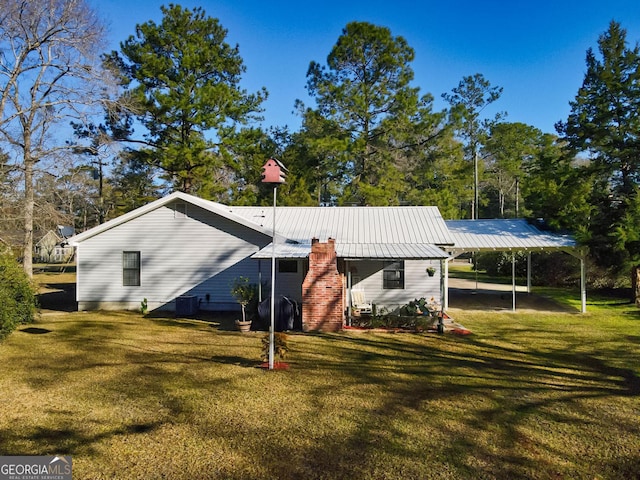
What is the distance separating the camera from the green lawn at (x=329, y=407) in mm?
4648

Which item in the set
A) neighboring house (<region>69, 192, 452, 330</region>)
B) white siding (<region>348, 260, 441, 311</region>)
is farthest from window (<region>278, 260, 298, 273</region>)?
white siding (<region>348, 260, 441, 311</region>)

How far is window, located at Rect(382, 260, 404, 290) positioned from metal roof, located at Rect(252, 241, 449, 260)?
1353 mm

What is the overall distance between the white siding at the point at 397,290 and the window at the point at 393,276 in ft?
0.39

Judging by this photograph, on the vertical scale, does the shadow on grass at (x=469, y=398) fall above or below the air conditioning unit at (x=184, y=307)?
below

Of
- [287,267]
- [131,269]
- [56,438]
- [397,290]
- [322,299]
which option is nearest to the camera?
[56,438]

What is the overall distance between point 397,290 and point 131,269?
10239 mm

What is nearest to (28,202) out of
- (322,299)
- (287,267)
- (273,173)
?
(287,267)

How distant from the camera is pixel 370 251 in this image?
1296 cm

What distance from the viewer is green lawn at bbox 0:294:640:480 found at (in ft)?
15.3

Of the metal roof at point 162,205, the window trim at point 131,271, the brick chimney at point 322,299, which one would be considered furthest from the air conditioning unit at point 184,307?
the brick chimney at point 322,299

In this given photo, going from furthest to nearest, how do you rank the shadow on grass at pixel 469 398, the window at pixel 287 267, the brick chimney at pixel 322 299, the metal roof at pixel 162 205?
the window at pixel 287 267 < the metal roof at pixel 162 205 < the brick chimney at pixel 322 299 < the shadow on grass at pixel 469 398

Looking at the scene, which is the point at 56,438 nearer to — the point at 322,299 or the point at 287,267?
the point at 322,299

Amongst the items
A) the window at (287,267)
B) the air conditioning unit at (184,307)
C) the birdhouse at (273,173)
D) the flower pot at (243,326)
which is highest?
the birdhouse at (273,173)

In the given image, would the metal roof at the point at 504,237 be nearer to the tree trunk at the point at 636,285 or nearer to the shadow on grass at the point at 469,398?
the tree trunk at the point at 636,285
